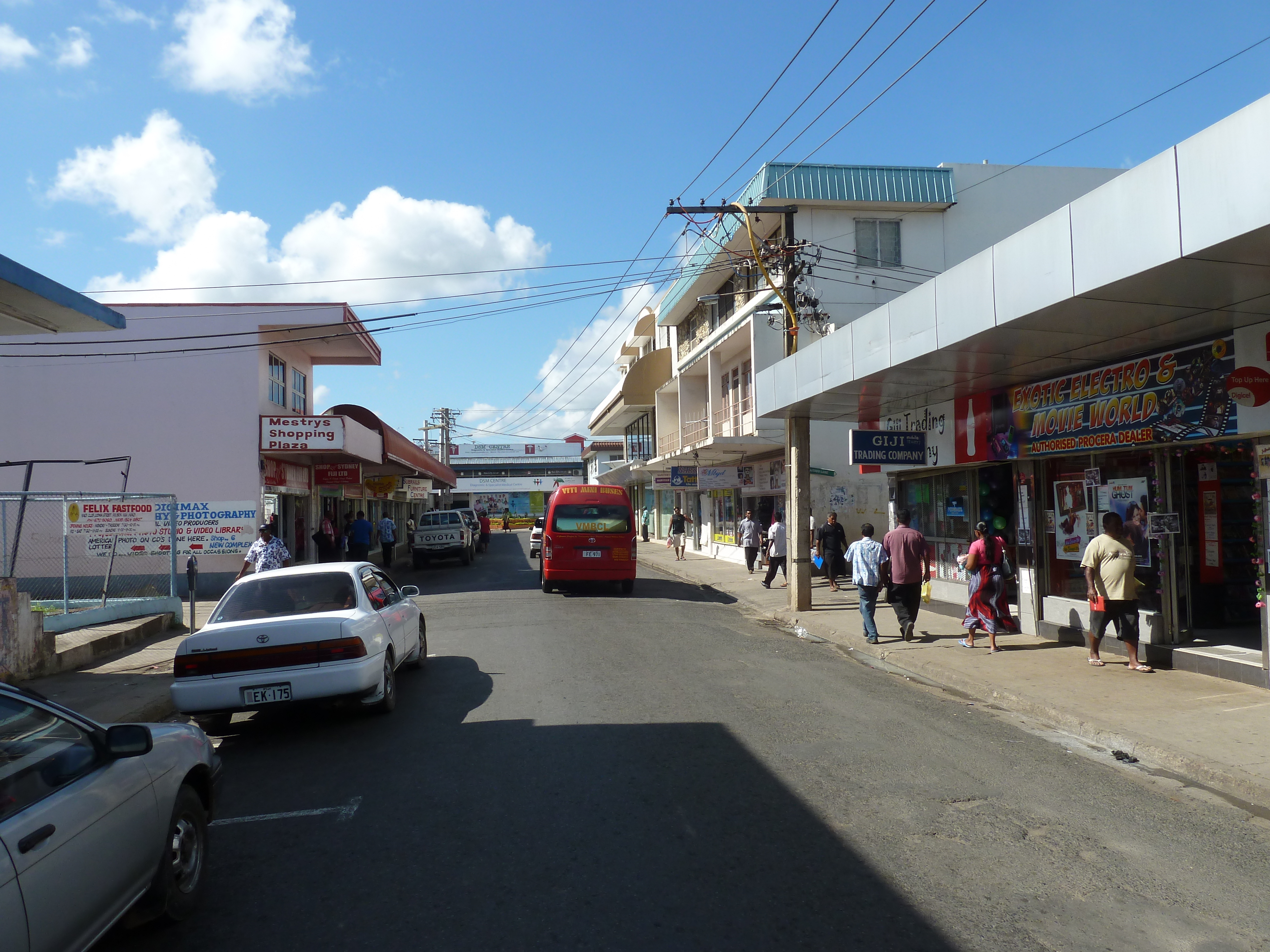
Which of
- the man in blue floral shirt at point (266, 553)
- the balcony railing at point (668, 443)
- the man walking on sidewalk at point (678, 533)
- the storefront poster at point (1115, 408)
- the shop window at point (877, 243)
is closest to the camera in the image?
the storefront poster at point (1115, 408)

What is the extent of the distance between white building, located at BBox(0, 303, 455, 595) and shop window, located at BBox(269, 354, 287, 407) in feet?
3.25

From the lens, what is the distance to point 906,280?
82.6ft

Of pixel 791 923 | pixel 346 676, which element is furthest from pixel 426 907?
pixel 346 676

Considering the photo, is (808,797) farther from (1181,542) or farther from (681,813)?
(1181,542)

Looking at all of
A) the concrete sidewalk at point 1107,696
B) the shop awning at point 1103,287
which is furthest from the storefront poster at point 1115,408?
the concrete sidewalk at point 1107,696

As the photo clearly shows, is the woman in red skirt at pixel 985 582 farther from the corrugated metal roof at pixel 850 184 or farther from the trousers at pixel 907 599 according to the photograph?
the corrugated metal roof at pixel 850 184

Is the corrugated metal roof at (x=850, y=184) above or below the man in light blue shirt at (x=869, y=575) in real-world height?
above

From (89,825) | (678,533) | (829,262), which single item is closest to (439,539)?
(678,533)

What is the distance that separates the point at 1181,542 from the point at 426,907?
9202mm

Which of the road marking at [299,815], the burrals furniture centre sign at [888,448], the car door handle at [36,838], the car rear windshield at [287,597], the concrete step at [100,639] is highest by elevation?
the burrals furniture centre sign at [888,448]

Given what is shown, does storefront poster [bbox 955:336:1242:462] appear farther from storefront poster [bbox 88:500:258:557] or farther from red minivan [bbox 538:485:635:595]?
storefront poster [bbox 88:500:258:557]

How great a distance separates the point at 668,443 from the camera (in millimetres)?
36344

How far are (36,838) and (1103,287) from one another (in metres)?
7.64

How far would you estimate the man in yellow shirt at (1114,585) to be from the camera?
9555mm
